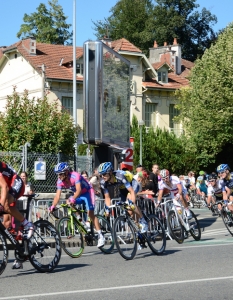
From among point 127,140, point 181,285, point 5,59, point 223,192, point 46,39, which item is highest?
point 46,39

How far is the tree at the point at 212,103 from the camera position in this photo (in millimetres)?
47656

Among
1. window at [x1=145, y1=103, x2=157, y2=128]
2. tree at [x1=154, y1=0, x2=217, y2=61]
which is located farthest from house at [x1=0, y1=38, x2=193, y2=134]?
tree at [x1=154, y1=0, x2=217, y2=61]

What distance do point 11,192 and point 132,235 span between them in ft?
9.77

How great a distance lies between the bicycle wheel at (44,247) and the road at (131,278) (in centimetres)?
15

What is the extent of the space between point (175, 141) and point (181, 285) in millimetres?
43092

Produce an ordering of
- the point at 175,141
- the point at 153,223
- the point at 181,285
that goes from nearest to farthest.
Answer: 1. the point at 181,285
2. the point at 153,223
3. the point at 175,141

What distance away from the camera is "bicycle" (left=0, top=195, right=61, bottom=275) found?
10.7 meters

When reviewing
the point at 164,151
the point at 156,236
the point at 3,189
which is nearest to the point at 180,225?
the point at 156,236

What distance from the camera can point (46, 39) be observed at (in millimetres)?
74625

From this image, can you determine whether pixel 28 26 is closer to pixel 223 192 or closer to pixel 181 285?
pixel 223 192

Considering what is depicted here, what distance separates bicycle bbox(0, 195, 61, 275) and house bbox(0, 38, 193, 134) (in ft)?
132

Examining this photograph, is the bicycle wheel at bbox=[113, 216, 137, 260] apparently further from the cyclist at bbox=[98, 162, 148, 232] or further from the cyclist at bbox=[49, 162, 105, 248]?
the cyclist at bbox=[49, 162, 105, 248]

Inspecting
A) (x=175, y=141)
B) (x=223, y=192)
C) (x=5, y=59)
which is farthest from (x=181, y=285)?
(x=5, y=59)

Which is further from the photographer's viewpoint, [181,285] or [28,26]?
[28,26]
